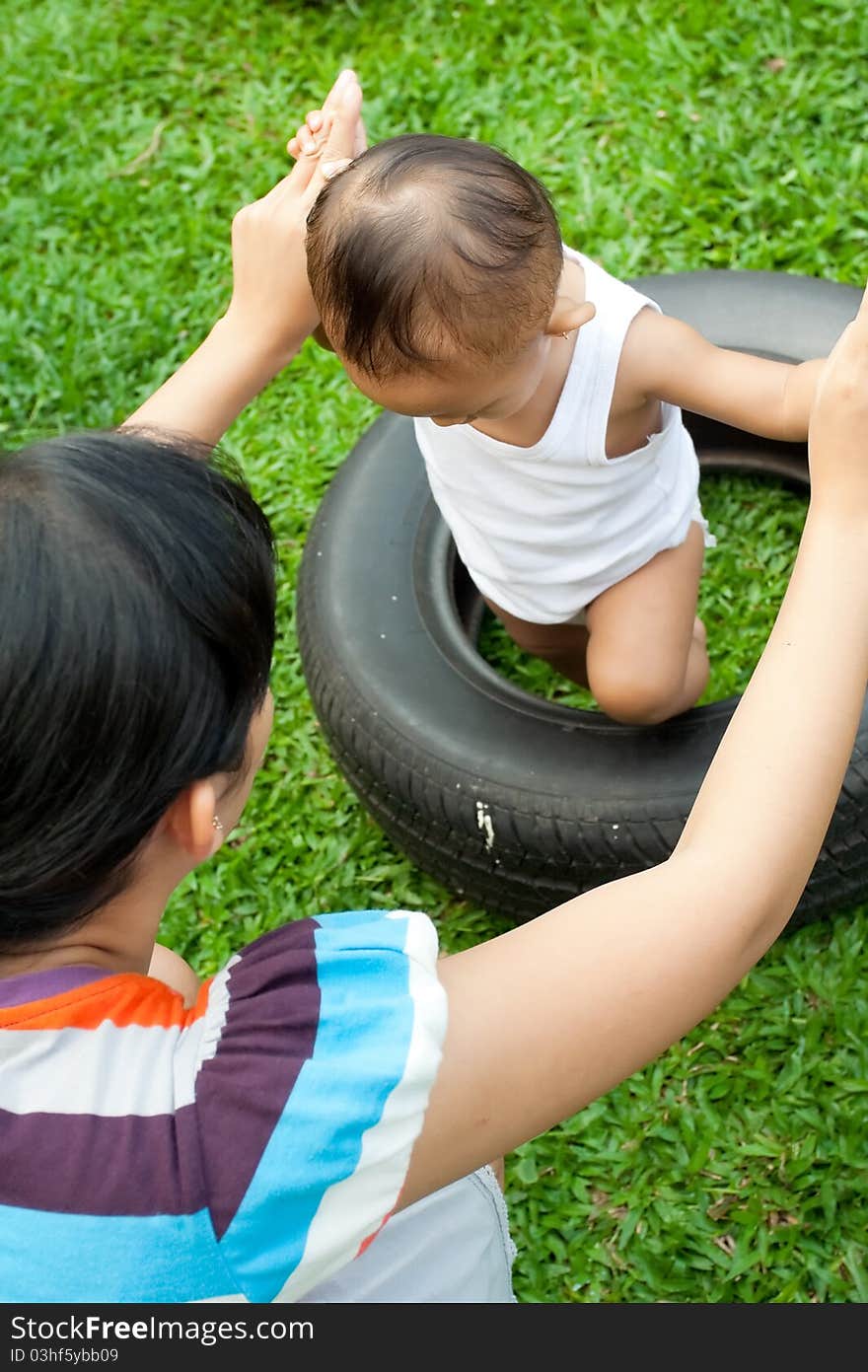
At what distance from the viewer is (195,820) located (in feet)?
3.85

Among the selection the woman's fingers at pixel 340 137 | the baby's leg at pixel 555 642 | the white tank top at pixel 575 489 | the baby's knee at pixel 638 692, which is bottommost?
the baby's leg at pixel 555 642

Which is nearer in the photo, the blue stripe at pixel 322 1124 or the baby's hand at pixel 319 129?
the blue stripe at pixel 322 1124

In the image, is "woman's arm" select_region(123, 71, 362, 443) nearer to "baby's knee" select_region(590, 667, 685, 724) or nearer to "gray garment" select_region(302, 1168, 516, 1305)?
"baby's knee" select_region(590, 667, 685, 724)

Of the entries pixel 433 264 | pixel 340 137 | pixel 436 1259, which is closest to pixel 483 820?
pixel 436 1259

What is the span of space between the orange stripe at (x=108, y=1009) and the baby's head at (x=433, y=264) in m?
0.84

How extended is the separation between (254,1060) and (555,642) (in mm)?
1563

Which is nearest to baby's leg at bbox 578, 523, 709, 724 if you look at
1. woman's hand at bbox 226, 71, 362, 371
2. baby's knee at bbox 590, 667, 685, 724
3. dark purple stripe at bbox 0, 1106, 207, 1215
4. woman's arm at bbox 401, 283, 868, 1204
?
baby's knee at bbox 590, 667, 685, 724

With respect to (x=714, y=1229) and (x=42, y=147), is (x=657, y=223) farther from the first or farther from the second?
(x=714, y=1229)

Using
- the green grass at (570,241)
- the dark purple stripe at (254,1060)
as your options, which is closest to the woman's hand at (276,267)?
the dark purple stripe at (254,1060)

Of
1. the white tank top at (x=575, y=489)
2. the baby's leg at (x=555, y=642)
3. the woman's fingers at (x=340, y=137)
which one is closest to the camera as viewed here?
the woman's fingers at (x=340, y=137)

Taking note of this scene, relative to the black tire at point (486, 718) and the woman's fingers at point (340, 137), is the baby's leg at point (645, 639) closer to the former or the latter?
the black tire at point (486, 718)

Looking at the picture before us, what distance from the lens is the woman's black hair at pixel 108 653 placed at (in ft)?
3.39

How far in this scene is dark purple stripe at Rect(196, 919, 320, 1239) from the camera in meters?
1.08

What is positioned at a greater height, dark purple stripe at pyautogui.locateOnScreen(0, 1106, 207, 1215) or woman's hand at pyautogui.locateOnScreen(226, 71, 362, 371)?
woman's hand at pyautogui.locateOnScreen(226, 71, 362, 371)
